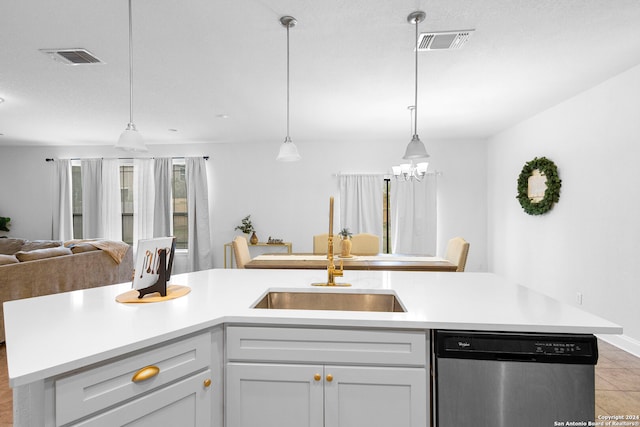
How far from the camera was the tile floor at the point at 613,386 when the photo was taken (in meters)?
2.07

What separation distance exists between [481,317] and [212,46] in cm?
248

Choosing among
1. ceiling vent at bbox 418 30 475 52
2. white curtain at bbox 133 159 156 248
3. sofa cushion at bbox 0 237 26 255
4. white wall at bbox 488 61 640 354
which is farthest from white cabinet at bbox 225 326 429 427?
sofa cushion at bbox 0 237 26 255

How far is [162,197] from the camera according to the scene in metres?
6.02

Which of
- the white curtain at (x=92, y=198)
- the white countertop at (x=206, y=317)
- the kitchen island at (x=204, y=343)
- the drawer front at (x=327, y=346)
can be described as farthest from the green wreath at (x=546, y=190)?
the white curtain at (x=92, y=198)

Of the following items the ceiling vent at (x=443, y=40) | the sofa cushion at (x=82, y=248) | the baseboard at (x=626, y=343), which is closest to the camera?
the ceiling vent at (x=443, y=40)

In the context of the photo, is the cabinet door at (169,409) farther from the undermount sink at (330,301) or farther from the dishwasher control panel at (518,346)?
the dishwasher control panel at (518,346)

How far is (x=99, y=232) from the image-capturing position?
6.02 meters

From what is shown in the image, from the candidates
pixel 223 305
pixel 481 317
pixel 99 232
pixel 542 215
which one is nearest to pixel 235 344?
pixel 223 305

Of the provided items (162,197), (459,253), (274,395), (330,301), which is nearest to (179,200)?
(162,197)

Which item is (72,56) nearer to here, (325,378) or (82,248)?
(82,248)

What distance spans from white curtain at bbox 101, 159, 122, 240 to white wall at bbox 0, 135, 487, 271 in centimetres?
27

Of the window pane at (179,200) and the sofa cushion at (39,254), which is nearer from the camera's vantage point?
the sofa cushion at (39,254)

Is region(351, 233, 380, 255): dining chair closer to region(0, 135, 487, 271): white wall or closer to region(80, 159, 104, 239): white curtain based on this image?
region(0, 135, 487, 271): white wall

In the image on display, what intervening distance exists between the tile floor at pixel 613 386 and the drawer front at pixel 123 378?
1.65 meters
